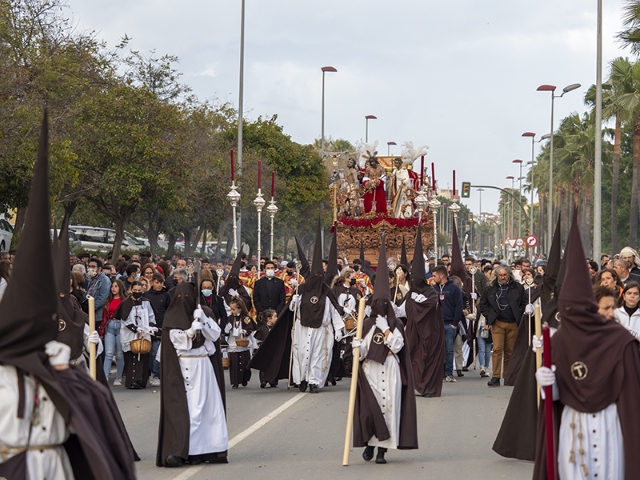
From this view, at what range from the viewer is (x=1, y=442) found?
207 inches

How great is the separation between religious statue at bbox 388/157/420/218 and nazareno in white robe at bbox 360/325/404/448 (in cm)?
2519

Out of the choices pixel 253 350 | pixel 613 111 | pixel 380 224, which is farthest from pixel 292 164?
pixel 253 350

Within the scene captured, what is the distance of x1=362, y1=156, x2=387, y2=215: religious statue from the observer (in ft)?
120

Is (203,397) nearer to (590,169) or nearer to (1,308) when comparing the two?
(1,308)

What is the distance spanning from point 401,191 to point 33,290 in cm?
3146

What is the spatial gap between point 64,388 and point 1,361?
0.36 m

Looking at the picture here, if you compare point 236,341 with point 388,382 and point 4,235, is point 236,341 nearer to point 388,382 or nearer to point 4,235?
point 388,382

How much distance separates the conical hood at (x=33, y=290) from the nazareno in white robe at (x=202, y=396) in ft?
16.1

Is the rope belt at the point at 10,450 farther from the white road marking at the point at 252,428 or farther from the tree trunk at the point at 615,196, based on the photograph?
the tree trunk at the point at 615,196

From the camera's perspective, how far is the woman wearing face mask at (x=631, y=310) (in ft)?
33.2

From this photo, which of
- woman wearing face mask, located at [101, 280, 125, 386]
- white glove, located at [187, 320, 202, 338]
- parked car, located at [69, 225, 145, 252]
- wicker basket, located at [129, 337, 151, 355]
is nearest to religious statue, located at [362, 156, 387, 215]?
parked car, located at [69, 225, 145, 252]

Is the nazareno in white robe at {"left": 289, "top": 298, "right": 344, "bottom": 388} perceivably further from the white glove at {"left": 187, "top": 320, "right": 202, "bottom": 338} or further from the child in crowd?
the white glove at {"left": 187, "top": 320, "right": 202, "bottom": 338}

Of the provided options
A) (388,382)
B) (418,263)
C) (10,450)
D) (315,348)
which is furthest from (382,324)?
(315,348)

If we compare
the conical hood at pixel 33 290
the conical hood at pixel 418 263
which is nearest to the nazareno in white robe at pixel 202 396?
the conical hood at pixel 418 263
